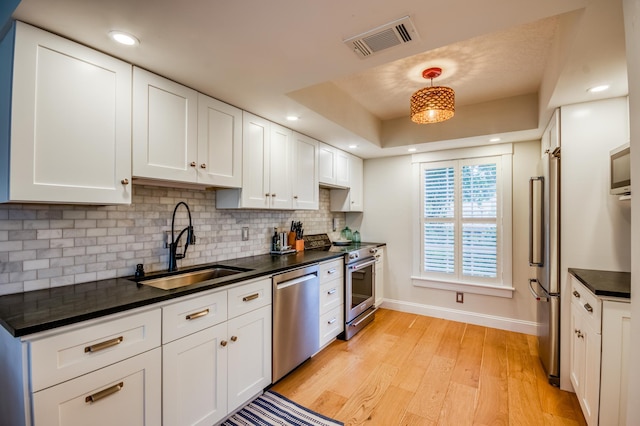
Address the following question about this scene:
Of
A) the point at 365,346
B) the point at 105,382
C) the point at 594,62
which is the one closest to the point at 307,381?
the point at 365,346

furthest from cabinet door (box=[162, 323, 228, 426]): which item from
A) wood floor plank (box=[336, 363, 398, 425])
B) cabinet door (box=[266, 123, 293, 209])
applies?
Result: cabinet door (box=[266, 123, 293, 209])

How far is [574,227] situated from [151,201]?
312 centimetres

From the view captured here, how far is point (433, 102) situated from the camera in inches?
94.1

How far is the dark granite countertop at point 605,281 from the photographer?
162 centimetres

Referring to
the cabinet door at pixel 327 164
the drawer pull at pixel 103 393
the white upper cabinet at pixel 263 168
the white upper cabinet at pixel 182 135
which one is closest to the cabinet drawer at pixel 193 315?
the drawer pull at pixel 103 393

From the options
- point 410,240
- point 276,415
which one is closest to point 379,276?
point 410,240

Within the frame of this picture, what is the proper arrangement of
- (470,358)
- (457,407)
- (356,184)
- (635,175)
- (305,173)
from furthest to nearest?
1. (356,184)
2. (305,173)
3. (470,358)
4. (457,407)
5. (635,175)

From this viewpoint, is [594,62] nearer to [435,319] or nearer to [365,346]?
[365,346]

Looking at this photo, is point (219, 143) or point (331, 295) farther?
point (331, 295)

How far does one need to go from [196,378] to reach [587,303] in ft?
7.82

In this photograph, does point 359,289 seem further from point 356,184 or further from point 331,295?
point 356,184

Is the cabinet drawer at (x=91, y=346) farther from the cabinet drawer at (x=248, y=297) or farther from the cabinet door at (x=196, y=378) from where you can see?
the cabinet drawer at (x=248, y=297)

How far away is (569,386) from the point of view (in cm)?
229

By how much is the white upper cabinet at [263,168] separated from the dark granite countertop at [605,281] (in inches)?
91.2
